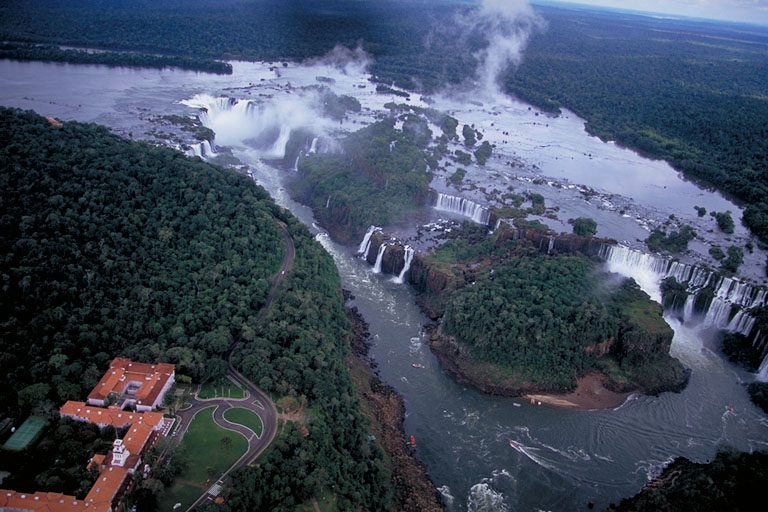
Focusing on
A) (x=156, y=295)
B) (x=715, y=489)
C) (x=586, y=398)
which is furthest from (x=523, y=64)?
(x=715, y=489)

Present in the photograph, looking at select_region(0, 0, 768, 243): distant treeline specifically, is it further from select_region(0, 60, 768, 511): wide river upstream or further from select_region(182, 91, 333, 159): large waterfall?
select_region(182, 91, 333, 159): large waterfall

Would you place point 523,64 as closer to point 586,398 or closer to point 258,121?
point 258,121

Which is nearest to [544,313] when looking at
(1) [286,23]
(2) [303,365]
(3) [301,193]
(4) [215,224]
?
(2) [303,365]

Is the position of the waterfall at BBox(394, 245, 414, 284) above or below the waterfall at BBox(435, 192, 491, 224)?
below

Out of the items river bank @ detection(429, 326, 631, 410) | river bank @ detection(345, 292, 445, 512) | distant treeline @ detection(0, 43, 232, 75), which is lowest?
river bank @ detection(345, 292, 445, 512)

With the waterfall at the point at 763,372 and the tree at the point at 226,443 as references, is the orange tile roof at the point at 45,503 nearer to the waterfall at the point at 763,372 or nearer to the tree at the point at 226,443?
the tree at the point at 226,443

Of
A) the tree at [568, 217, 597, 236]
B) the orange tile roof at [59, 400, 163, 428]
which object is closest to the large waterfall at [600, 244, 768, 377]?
the tree at [568, 217, 597, 236]

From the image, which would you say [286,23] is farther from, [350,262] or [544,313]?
[544,313]
